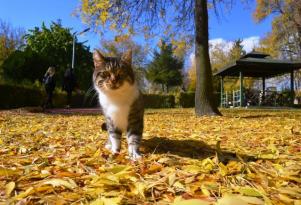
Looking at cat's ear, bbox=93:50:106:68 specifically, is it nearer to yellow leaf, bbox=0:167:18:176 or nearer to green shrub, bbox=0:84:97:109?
yellow leaf, bbox=0:167:18:176

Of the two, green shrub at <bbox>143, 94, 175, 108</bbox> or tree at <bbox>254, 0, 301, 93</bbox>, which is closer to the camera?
green shrub at <bbox>143, 94, 175, 108</bbox>

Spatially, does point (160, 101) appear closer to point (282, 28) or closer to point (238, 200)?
point (282, 28)

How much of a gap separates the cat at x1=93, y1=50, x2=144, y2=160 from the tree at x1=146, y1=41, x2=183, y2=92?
213 feet

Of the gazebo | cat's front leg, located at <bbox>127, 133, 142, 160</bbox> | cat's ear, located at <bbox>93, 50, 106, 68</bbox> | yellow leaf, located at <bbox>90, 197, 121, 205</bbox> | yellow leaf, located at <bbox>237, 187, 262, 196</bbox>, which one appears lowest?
yellow leaf, located at <bbox>90, 197, 121, 205</bbox>

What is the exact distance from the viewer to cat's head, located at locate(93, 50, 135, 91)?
4.19m

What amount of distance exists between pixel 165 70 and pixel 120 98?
66.0 meters

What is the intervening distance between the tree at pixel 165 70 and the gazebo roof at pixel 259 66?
38.2 meters

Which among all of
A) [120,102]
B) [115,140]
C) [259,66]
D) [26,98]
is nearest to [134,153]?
[115,140]

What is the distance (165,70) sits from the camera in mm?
69938

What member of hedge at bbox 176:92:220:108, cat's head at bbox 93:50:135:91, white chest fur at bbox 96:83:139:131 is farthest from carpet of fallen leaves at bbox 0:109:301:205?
hedge at bbox 176:92:220:108

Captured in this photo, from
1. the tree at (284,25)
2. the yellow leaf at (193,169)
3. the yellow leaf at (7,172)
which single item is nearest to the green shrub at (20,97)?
the yellow leaf at (193,169)

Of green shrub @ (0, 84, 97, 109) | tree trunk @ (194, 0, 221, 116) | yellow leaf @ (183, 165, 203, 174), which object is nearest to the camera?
yellow leaf @ (183, 165, 203, 174)

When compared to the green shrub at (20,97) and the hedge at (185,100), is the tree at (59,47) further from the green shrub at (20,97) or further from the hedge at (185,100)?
the green shrub at (20,97)

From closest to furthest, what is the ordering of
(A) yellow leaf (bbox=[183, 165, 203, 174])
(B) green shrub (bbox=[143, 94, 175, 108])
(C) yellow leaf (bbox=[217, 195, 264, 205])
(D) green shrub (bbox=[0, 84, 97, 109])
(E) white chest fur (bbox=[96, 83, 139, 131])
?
(C) yellow leaf (bbox=[217, 195, 264, 205]) → (A) yellow leaf (bbox=[183, 165, 203, 174]) → (E) white chest fur (bbox=[96, 83, 139, 131]) → (D) green shrub (bbox=[0, 84, 97, 109]) → (B) green shrub (bbox=[143, 94, 175, 108])
